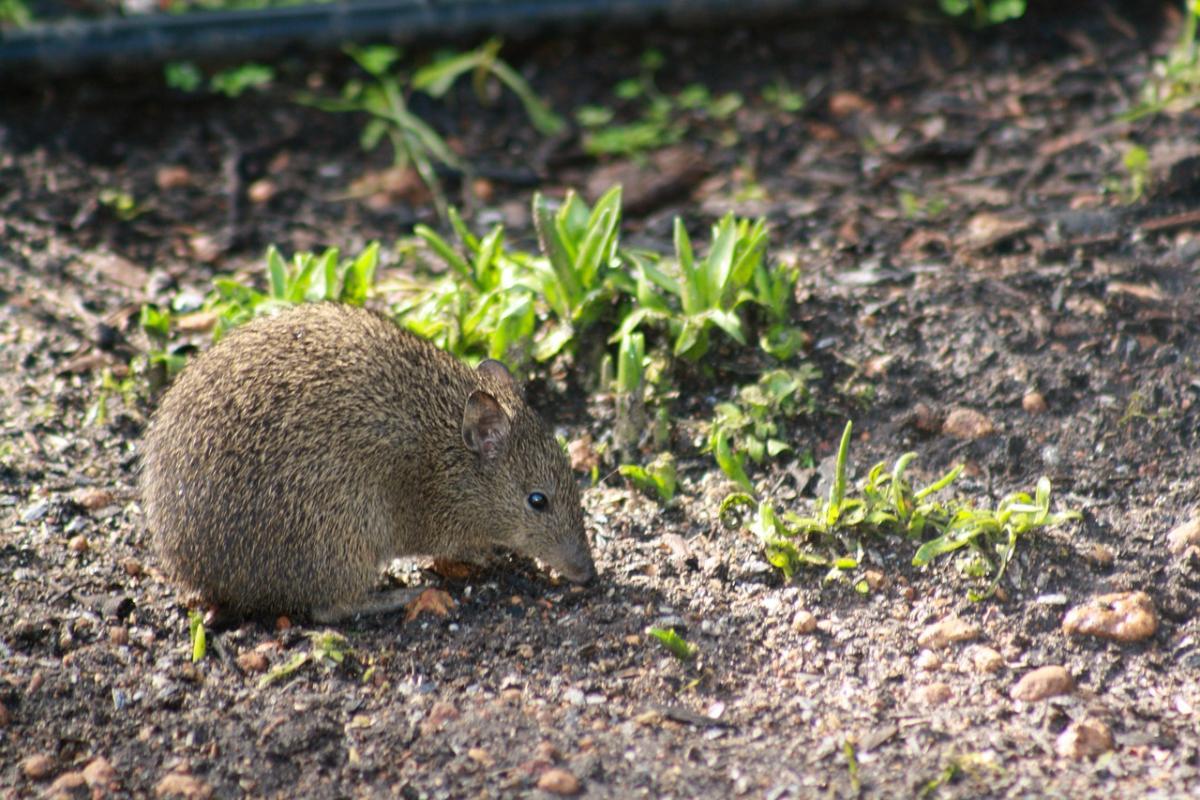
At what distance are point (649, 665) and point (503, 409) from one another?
106 centimetres

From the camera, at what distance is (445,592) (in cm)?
470

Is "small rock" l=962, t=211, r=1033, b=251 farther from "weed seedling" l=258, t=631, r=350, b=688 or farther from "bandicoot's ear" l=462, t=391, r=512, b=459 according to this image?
"weed seedling" l=258, t=631, r=350, b=688

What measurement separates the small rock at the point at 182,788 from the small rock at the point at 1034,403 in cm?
319

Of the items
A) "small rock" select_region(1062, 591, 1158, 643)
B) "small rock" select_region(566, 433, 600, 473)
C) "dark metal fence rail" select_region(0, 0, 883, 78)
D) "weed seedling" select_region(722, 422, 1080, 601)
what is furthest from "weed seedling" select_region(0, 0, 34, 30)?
"small rock" select_region(1062, 591, 1158, 643)

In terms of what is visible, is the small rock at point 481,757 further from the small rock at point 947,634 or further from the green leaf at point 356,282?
the green leaf at point 356,282

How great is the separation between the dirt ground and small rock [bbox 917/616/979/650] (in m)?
0.04

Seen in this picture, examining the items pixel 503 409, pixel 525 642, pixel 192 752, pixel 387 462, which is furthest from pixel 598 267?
pixel 192 752

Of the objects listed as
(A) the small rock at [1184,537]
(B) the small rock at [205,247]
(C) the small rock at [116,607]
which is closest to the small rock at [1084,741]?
(A) the small rock at [1184,537]

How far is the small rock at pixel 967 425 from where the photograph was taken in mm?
5074

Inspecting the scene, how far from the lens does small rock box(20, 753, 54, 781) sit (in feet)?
12.3

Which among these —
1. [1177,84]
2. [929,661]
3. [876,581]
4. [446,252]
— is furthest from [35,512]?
[1177,84]

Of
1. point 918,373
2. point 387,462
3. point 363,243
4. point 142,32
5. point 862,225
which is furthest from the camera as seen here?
point 142,32

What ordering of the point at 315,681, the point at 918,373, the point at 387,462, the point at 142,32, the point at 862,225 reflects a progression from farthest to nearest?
the point at 142,32 → the point at 862,225 → the point at 918,373 → the point at 387,462 → the point at 315,681

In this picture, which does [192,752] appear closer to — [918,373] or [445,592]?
[445,592]
